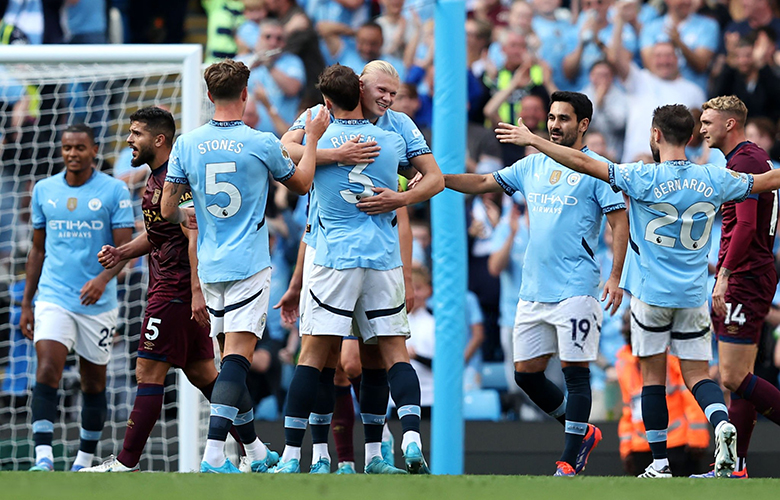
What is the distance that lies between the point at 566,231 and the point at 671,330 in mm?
789

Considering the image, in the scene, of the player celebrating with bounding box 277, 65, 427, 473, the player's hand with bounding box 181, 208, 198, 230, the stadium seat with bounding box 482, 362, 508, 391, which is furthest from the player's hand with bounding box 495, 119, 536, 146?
the stadium seat with bounding box 482, 362, 508, 391

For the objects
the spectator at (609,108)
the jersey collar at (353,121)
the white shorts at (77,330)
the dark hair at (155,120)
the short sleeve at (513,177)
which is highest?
the spectator at (609,108)

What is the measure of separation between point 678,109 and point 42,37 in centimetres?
792

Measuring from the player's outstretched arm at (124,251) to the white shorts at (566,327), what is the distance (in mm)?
2251

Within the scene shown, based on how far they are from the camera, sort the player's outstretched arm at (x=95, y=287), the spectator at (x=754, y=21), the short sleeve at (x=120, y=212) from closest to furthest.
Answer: the player's outstretched arm at (x=95, y=287) < the short sleeve at (x=120, y=212) < the spectator at (x=754, y=21)

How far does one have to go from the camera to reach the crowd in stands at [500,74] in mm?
9523

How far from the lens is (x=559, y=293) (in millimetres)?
5793

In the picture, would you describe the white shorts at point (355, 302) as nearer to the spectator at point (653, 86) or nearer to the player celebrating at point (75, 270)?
the player celebrating at point (75, 270)

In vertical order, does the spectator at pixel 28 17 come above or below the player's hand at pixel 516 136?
above

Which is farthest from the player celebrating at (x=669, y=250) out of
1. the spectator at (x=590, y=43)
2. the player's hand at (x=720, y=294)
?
the spectator at (x=590, y=43)

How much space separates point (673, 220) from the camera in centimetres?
555

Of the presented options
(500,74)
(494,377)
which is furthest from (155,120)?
(500,74)

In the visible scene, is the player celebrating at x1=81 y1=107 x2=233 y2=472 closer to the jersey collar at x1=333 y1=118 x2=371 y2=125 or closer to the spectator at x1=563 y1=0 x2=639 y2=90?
the jersey collar at x1=333 y1=118 x2=371 y2=125

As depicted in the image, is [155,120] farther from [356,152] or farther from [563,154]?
[563,154]
